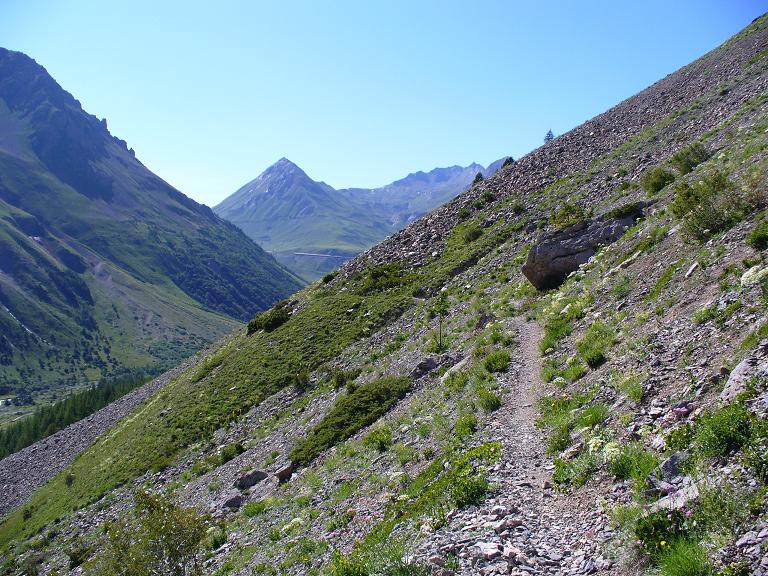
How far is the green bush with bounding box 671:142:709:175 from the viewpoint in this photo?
31281 millimetres

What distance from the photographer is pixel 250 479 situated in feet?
83.7

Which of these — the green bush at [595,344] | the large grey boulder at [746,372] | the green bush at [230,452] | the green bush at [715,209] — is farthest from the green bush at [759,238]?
the green bush at [230,452]

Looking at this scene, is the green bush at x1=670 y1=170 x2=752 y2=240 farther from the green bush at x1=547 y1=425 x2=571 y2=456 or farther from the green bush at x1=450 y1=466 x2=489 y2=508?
the green bush at x1=450 y1=466 x2=489 y2=508

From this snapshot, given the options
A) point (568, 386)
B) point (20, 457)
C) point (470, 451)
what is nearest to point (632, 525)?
point (470, 451)

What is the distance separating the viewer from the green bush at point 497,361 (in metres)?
21.1

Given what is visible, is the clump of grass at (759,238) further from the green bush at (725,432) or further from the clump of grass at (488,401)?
the clump of grass at (488,401)

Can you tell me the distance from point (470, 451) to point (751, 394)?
7.52 m

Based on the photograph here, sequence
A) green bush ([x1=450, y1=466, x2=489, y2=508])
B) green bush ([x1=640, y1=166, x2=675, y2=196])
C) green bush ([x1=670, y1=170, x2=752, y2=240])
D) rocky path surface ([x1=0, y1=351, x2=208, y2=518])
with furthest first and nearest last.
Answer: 1. rocky path surface ([x1=0, y1=351, x2=208, y2=518])
2. green bush ([x1=640, y1=166, x2=675, y2=196])
3. green bush ([x1=670, y1=170, x2=752, y2=240])
4. green bush ([x1=450, y1=466, x2=489, y2=508])

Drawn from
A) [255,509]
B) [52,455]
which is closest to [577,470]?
[255,509]

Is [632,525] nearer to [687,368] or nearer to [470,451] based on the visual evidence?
A: [687,368]

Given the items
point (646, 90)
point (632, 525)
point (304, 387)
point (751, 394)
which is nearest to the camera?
point (632, 525)

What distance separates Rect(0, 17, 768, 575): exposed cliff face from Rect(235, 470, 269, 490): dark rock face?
0.42 ft

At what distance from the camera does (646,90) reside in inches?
2810

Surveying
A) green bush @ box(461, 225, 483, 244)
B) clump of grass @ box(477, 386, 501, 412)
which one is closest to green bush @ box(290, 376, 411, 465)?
clump of grass @ box(477, 386, 501, 412)
